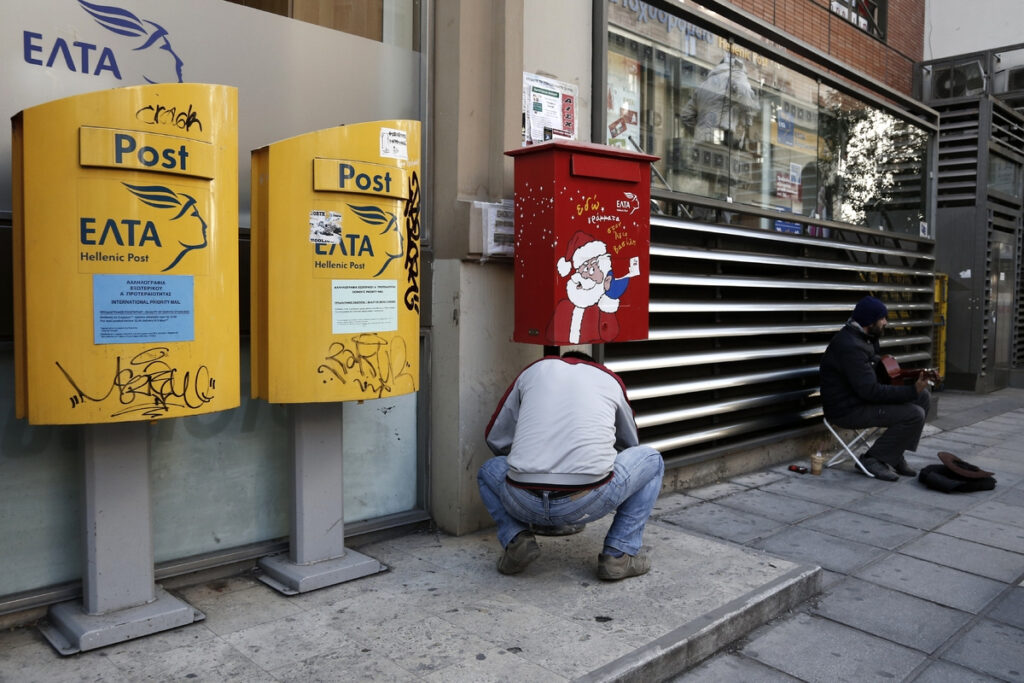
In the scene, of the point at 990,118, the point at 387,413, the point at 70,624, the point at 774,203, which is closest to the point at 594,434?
the point at 387,413

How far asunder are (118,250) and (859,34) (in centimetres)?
1194

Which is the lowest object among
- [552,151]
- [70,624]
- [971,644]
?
[971,644]

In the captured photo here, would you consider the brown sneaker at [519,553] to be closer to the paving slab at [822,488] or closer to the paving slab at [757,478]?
the paving slab at [822,488]

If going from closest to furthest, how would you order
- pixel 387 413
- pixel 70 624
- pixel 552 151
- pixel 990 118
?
pixel 70 624 → pixel 552 151 → pixel 387 413 → pixel 990 118

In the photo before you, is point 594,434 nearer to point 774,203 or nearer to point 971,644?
point 971,644

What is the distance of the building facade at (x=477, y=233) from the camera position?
3.90 meters

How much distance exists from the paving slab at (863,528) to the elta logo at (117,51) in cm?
484

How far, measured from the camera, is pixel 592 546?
4.82 m

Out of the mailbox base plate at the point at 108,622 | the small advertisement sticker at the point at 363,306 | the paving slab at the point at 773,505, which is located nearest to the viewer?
the mailbox base plate at the point at 108,622

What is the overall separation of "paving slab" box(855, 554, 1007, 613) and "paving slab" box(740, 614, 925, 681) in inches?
29.2

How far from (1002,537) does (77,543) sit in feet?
18.2

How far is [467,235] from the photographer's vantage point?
15.8ft

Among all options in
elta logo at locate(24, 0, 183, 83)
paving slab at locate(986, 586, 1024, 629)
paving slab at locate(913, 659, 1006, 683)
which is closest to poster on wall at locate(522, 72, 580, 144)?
elta logo at locate(24, 0, 183, 83)

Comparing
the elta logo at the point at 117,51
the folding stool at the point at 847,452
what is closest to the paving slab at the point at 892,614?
the folding stool at the point at 847,452
